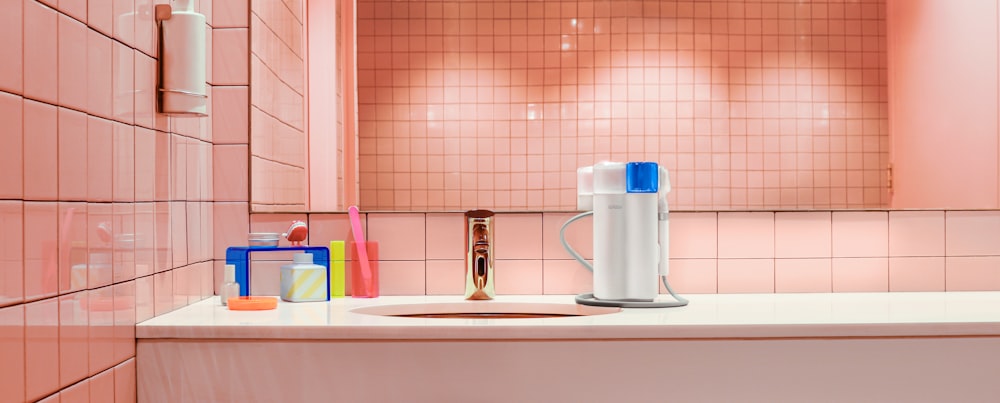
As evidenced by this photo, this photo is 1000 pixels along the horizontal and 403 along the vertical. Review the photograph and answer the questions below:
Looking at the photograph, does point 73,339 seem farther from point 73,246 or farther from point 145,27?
point 145,27

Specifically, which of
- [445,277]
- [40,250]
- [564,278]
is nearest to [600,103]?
[564,278]

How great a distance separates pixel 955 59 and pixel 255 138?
1392 millimetres

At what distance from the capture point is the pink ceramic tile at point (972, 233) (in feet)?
5.23

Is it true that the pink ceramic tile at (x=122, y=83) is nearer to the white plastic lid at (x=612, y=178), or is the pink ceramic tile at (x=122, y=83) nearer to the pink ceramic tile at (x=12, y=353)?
the pink ceramic tile at (x=12, y=353)

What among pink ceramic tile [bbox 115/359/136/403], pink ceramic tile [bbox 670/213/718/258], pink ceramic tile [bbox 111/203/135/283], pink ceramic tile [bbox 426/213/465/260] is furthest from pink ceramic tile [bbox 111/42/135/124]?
pink ceramic tile [bbox 670/213/718/258]

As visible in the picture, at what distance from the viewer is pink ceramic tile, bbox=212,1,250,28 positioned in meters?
1.52

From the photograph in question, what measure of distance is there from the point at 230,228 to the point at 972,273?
146cm

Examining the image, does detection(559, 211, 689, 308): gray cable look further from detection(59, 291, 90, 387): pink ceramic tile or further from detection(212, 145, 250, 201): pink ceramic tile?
detection(59, 291, 90, 387): pink ceramic tile

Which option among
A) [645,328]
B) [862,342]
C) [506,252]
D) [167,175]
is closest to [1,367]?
[167,175]

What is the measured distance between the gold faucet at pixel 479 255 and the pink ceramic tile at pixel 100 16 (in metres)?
0.69

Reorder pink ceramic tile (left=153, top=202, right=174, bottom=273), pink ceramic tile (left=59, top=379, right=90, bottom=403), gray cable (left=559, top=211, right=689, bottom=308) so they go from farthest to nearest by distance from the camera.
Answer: gray cable (left=559, top=211, right=689, bottom=308), pink ceramic tile (left=153, top=202, right=174, bottom=273), pink ceramic tile (left=59, top=379, right=90, bottom=403)

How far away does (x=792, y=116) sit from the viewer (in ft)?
5.14

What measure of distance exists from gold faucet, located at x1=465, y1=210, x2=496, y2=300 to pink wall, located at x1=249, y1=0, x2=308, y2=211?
35 centimetres

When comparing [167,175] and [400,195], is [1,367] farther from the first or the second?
[400,195]
